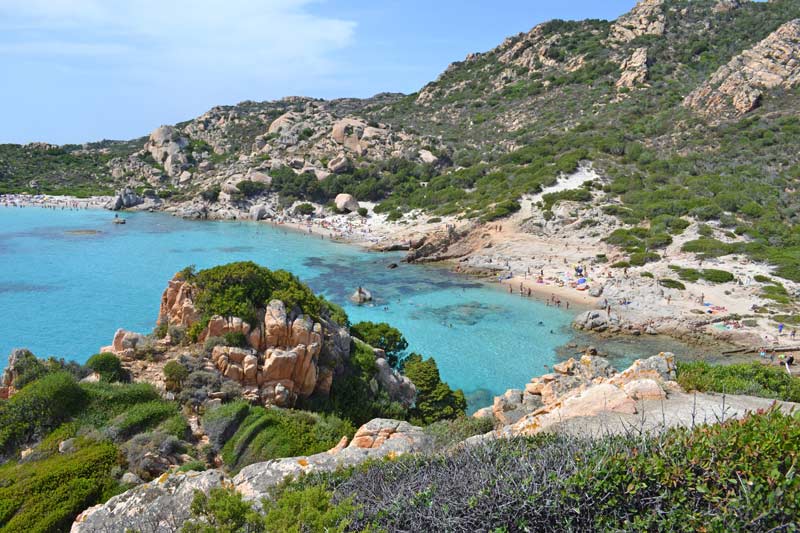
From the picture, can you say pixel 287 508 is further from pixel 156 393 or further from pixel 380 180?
pixel 380 180

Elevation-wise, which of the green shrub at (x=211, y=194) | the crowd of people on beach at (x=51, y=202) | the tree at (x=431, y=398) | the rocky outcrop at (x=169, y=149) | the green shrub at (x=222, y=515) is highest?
the rocky outcrop at (x=169, y=149)

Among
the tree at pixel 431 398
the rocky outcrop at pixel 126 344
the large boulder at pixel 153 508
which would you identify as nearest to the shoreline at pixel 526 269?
the tree at pixel 431 398

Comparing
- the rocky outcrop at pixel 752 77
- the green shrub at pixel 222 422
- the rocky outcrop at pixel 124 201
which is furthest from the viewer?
the rocky outcrop at pixel 124 201

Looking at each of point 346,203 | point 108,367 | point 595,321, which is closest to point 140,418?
point 108,367

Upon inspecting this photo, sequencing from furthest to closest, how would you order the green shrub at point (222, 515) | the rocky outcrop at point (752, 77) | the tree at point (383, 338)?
the rocky outcrop at point (752, 77) < the tree at point (383, 338) < the green shrub at point (222, 515)

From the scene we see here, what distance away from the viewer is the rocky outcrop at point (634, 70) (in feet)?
227

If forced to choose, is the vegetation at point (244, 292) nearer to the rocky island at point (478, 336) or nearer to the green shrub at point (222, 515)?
the rocky island at point (478, 336)

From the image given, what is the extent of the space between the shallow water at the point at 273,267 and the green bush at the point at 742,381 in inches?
366

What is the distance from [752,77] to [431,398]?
64001mm

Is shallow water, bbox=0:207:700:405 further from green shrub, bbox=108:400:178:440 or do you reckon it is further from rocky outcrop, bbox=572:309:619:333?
green shrub, bbox=108:400:178:440

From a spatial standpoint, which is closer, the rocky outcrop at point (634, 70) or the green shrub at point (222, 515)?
the green shrub at point (222, 515)

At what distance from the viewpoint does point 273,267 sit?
39.6 m

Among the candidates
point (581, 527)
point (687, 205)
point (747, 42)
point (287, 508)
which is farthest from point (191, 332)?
point (747, 42)

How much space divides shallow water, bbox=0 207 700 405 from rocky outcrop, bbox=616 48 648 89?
51146mm
